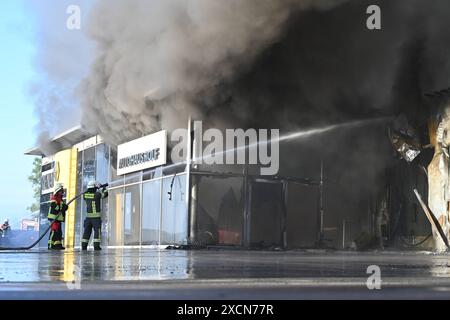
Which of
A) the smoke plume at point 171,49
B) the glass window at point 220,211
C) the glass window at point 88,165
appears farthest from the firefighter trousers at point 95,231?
the glass window at point 88,165

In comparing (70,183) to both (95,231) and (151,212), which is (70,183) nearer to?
(151,212)

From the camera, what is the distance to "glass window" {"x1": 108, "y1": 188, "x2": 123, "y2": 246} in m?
17.5

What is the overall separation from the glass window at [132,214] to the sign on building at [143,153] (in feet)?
1.92

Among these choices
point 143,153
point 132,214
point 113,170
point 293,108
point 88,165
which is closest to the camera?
point 293,108

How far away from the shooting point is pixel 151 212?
15.5 meters

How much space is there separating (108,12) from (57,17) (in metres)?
1.28

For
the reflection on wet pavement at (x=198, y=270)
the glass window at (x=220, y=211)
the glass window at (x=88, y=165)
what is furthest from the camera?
the glass window at (x=88, y=165)

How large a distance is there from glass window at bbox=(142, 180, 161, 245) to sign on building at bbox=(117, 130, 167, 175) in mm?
545

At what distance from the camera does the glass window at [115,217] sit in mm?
17484

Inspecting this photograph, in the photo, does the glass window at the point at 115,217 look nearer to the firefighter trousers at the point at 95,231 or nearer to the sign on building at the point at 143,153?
the sign on building at the point at 143,153

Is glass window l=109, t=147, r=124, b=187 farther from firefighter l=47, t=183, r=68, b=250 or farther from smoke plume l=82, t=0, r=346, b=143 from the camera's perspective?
firefighter l=47, t=183, r=68, b=250

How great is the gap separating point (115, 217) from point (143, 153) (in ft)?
11.0

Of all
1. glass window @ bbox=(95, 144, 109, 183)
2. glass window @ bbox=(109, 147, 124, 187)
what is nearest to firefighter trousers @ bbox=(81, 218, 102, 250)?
glass window @ bbox=(109, 147, 124, 187)

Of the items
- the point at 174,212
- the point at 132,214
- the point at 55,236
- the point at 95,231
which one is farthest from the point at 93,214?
the point at 132,214
